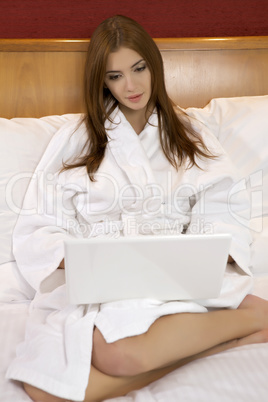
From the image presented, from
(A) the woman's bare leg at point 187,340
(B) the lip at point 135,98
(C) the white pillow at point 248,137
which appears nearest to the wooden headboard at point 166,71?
(C) the white pillow at point 248,137

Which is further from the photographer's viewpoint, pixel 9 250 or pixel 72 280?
pixel 9 250

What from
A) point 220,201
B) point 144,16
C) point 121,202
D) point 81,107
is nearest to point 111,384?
point 121,202

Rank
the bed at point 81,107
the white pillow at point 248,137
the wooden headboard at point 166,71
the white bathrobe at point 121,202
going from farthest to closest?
the wooden headboard at point 166,71 → the white pillow at point 248,137 → the bed at point 81,107 → the white bathrobe at point 121,202

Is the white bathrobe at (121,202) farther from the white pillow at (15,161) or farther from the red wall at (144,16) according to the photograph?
Result: the red wall at (144,16)

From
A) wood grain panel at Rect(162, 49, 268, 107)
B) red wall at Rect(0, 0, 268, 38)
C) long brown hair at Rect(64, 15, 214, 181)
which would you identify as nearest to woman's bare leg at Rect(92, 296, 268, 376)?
long brown hair at Rect(64, 15, 214, 181)

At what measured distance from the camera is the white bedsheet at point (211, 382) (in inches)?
40.6

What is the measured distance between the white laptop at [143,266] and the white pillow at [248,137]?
1.88ft

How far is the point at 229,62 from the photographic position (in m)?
1.89

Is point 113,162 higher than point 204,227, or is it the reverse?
point 113,162

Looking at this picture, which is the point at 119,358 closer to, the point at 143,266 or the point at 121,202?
the point at 143,266

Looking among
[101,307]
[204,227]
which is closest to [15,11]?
[204,227]

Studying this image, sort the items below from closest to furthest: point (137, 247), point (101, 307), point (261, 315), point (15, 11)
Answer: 1. point (137, 247)
2. point (101, 307)
3. point (261, 315)
4. point (15, 11)

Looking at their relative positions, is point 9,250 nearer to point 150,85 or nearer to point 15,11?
point 150,85

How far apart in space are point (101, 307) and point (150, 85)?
76cm
